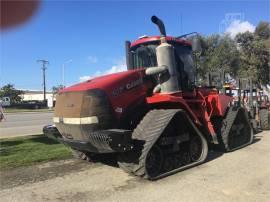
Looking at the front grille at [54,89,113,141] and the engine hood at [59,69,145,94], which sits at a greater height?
the engine hood at [59,69,145,94]

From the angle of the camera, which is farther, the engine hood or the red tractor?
the engine hood

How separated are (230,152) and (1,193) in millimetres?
5122

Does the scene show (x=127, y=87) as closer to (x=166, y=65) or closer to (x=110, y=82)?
(x=110, y=82)

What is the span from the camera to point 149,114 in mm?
6352

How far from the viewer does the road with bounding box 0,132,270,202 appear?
194 inches

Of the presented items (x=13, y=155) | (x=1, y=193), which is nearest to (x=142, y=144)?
(x=1, y=193)

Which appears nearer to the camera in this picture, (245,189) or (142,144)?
(245,189)

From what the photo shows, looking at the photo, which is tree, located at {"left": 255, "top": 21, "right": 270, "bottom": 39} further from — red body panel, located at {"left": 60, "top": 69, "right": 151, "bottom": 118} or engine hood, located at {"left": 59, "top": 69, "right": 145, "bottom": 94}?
engine hood, located at {"left": 59, "top": 69, "right": 145, "bottom": 94}

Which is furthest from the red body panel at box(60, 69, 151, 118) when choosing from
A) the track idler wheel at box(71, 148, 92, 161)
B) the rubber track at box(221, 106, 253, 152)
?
the rubber track at box(221, 106, 253, 152)

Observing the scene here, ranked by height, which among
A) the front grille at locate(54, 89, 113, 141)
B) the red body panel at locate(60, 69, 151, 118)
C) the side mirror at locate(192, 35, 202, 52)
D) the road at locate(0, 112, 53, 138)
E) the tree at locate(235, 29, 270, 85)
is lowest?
the road at locate(0, 112, 53, 138)

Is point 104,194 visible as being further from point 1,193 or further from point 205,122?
point 205,122

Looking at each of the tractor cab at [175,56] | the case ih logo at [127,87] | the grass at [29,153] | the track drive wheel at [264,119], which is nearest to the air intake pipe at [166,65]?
the tractor cab at [175,56]

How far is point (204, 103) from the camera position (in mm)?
8039

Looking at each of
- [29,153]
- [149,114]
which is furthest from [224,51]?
[149,114]
